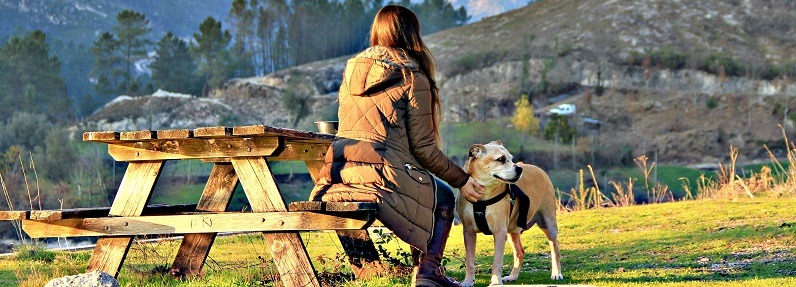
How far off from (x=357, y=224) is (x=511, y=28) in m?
127

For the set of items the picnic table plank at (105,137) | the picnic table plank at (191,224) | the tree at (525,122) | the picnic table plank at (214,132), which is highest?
the picnic table plank at (214,132)

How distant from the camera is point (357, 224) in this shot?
255 inches

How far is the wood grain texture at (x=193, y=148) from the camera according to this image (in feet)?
23.0

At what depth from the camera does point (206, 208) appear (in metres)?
8.18

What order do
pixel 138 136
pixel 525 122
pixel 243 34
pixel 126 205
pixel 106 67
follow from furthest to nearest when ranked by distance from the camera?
pixel 243 34 → pixel 106 67 → pixel 525 122 → pixel 126 205 → pixel 138 136

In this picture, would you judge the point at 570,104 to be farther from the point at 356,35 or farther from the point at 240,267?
the point at 240,267

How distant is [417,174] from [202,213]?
181 centimetres

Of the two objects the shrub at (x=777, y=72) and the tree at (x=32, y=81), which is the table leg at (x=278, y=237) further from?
the shrub at (x=777, y=72)

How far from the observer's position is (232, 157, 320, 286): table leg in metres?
6.98

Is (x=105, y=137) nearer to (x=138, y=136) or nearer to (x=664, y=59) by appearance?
(x=138, y=136)

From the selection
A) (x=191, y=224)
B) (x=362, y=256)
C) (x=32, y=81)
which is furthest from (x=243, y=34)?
(x=191, y=224)

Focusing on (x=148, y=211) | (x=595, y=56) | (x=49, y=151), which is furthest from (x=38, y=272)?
(x=595, y=56)

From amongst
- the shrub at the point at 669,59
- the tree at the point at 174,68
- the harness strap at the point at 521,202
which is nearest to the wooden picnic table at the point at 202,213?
the harness strap at the point at 521,202

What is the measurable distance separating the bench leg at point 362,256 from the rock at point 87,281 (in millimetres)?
2018
